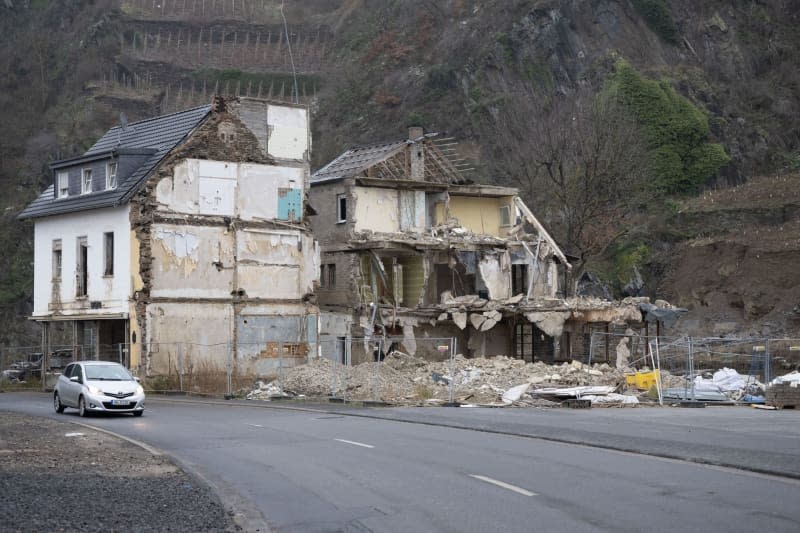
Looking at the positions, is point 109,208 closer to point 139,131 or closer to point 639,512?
point 139,131

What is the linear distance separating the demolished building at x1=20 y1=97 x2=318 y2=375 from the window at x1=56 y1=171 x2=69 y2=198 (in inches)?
2.2

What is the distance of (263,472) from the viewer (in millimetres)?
17312

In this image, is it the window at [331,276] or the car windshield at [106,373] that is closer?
the car windshield at [106,373]

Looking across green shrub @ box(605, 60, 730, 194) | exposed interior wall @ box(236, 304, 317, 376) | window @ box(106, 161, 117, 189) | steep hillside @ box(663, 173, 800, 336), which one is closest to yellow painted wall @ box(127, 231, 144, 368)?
window @ box(106, 161, 117, 189)

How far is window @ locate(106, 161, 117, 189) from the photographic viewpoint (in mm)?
46969

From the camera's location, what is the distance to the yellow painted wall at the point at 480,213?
57719mm

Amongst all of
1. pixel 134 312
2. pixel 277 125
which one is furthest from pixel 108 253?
pixel 277 125

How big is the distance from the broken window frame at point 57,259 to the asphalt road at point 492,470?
21.3 metres

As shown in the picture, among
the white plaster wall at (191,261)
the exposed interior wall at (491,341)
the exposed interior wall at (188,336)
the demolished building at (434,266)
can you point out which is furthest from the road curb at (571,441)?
the exposed interior wall at (491,341)

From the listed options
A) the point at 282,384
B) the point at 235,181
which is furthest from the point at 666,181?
the point at 282,384

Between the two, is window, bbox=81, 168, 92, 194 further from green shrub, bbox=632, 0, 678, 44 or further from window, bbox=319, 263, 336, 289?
green shrub, bbox=632, 0, 678, 44

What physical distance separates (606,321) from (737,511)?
139ft

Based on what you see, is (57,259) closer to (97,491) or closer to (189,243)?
(189,243)

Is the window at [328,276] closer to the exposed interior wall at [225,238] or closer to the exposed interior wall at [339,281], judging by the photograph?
the exposed interior wall at [339,281]
